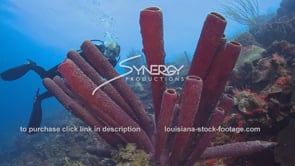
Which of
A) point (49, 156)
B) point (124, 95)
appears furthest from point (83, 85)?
point (49, 156)

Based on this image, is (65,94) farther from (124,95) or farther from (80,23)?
(80,23)

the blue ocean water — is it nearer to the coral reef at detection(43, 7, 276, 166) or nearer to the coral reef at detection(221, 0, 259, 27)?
the coral reef at detection(221, 0, 259, 27)

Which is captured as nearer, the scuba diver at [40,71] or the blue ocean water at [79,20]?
the scuba diver at [40,71]

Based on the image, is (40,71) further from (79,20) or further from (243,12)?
(79,20)

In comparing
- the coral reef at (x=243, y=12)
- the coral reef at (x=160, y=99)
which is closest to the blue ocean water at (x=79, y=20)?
the coral reef at (x=243, y=12)

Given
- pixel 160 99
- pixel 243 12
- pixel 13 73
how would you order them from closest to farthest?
pixel 160 99 < pixel 13 73 < pixel 243 12

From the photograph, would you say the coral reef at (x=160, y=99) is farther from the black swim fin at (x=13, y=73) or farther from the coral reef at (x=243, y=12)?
the coral reef at (x=243, y=12)

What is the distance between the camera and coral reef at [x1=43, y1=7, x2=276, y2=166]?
2203mm

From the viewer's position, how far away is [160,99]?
266cm

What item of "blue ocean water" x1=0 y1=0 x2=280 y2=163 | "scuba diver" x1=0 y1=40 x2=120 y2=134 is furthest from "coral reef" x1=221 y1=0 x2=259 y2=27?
"scuba diver" x1=0 y1=40 x2=120 y2=134

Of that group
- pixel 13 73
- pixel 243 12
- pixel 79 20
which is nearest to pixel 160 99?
pixel 13 73

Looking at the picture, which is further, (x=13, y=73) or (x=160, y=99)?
(x=13, y=73)

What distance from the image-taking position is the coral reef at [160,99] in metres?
2.20

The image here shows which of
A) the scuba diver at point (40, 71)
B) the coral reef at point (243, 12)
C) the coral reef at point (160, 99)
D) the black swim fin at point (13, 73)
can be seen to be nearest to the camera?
the coral reef at point (160, 99)
